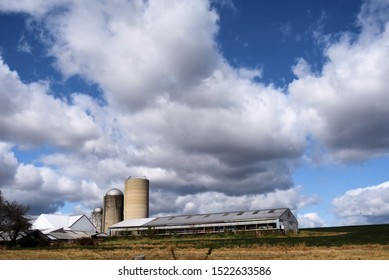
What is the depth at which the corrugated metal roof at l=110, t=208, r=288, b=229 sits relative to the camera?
2906 inches

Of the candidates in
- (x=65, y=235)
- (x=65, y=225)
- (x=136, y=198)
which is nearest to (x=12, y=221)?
(x=65, y=235)

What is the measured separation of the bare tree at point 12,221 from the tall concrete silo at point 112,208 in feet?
151

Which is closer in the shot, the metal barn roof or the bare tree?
the bare tree

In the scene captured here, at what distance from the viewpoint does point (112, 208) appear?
3932 inches

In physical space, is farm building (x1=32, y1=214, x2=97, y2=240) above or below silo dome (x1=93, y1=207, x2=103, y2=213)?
below

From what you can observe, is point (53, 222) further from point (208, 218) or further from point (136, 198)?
point (208, 218)

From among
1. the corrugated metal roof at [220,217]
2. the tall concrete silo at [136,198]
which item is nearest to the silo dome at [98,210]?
the tall concrete silo at [136,198]

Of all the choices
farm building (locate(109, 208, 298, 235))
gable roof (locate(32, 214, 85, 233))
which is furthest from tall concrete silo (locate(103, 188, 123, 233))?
gable roof (locate(32, 214, 85, 233))

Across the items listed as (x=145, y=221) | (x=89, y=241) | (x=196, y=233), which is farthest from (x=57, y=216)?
(x=89, y=241)

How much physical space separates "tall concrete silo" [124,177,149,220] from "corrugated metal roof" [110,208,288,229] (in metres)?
4.48

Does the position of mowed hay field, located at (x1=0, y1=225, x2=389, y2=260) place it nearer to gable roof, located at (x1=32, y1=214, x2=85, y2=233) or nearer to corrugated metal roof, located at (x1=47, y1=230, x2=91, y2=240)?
corrugated metal roof, located at (x1=47, y1=230, x2=91, y2=240)

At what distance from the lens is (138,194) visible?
9769cm
